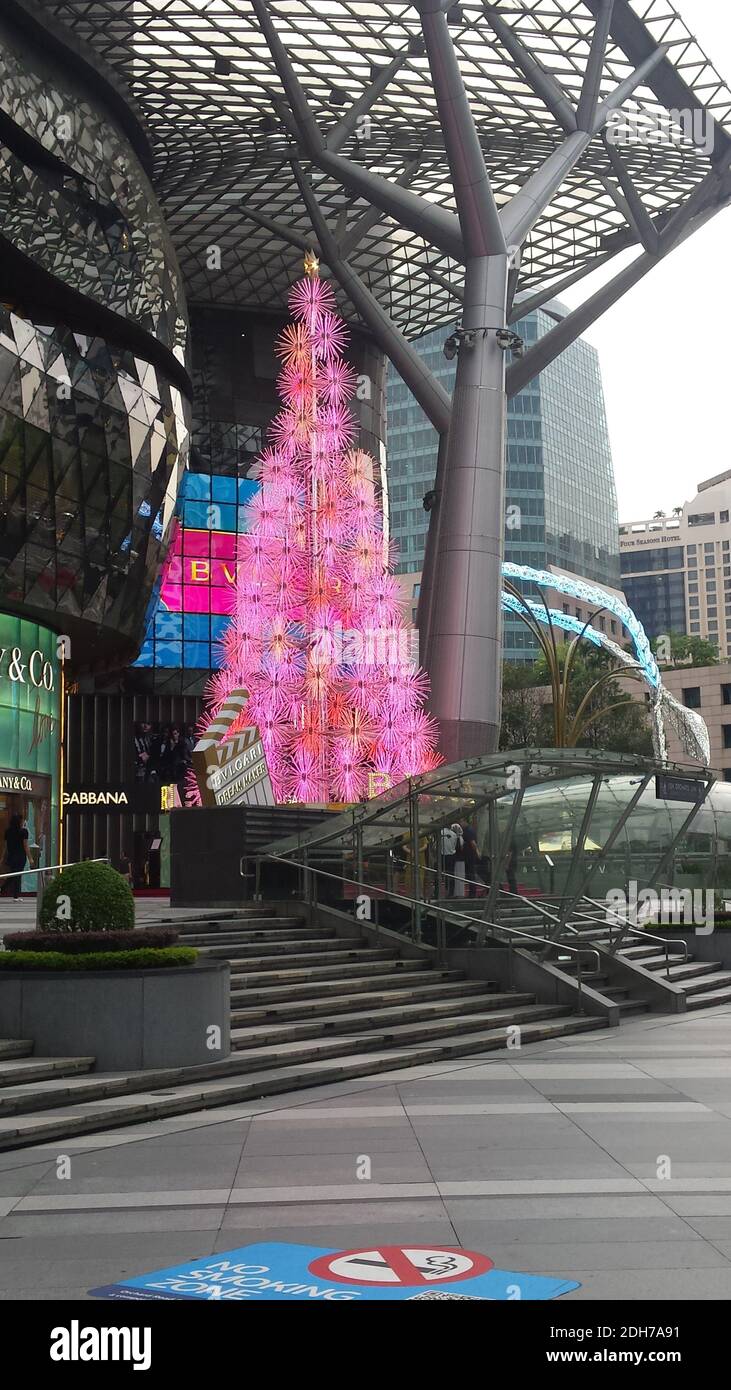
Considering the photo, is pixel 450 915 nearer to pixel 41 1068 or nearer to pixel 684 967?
pixel 684 967

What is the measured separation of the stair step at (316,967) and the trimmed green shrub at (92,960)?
12.2 ft

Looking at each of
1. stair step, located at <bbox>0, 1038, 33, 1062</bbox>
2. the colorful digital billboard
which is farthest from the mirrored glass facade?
stair step, located at <bbox>0, 1038, 33, 1062</bbox>

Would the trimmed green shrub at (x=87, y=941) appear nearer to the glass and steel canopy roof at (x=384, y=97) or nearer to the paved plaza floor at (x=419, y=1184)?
the paved plaza floor at (x=419, y=1184)

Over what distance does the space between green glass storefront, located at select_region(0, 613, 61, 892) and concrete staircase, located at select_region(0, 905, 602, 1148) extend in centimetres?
2205

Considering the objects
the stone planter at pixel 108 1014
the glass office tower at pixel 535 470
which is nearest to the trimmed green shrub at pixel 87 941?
the stone planter at pixel 108 1014

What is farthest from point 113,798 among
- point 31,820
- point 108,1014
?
point 108,1014

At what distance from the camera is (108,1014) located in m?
14.1

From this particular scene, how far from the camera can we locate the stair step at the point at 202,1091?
11.7 m

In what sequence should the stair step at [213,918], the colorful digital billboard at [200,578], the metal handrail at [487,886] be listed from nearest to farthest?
the stair step at [213,918] → the metal handrail at [487,886] → the colorful digital billboard at [200,578]

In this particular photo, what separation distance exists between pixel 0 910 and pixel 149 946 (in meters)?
11.2

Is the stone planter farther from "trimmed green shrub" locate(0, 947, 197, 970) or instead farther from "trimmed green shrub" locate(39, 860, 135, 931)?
"trimmed green shrub" locate(39, 860, 135, 931)

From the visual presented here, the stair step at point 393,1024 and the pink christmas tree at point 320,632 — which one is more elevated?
the pink christmas tree at point 320,632
